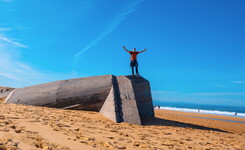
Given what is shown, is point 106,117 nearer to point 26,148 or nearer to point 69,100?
point 69,100

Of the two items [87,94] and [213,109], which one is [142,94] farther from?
[213,109]

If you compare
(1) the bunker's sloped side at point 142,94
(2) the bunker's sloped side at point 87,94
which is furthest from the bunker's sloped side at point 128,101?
(2) the bunker's sloped side at point 87,94

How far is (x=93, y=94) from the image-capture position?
31.0 ft

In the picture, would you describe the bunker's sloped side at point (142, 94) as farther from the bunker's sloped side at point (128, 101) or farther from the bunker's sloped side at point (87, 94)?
the bunker's sloped side at point (87, 94)

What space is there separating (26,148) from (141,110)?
6.78 meters

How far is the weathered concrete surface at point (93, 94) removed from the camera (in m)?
8.87

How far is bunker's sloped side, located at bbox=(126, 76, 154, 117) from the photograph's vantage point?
896 cm

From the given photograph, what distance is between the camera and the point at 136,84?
935cm

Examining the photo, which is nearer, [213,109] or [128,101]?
[128,101]

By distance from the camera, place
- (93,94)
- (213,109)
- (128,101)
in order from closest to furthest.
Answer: (128,101)
(93,94)
(213,109)

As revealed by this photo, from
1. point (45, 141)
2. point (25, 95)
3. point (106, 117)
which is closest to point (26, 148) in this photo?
point (45, 141)

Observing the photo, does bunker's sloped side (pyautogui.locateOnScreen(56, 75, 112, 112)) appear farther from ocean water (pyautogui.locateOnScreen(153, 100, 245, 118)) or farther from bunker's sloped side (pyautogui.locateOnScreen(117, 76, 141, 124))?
ocean water (pyautogui.locateOnScreen(153, 100, 245, 118))

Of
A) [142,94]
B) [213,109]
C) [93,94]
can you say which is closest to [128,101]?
[142,94]

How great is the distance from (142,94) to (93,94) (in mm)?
2766
